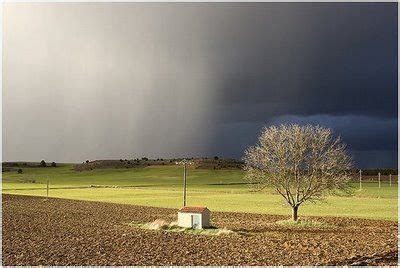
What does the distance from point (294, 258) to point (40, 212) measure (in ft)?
142

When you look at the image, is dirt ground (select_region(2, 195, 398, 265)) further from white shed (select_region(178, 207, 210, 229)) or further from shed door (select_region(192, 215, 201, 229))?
shed door (select_region(192, 215, 201, 229))

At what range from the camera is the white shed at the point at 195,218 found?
50.9 metres

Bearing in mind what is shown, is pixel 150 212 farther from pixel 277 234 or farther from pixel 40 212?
pixel 277 234

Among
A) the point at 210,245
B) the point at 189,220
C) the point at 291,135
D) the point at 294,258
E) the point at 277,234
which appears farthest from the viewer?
the point at 291,135

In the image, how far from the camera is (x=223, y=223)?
5800 centimetres

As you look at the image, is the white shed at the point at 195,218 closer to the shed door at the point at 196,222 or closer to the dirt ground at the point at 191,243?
the shed door at the point at 196,222

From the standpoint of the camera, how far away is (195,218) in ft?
169

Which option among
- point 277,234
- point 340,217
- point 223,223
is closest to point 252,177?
point 223,223

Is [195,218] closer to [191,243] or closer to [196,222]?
[196,222]

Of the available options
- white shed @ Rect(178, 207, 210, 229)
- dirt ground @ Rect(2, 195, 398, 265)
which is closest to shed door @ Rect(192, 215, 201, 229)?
white shed @ Rect(178, 207, 210, 229)

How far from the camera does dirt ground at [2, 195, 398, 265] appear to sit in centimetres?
3416

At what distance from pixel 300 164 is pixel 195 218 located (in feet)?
42.4

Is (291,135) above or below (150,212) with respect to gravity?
above

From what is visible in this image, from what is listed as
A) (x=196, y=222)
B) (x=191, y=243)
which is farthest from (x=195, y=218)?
(x=191, y=243)
